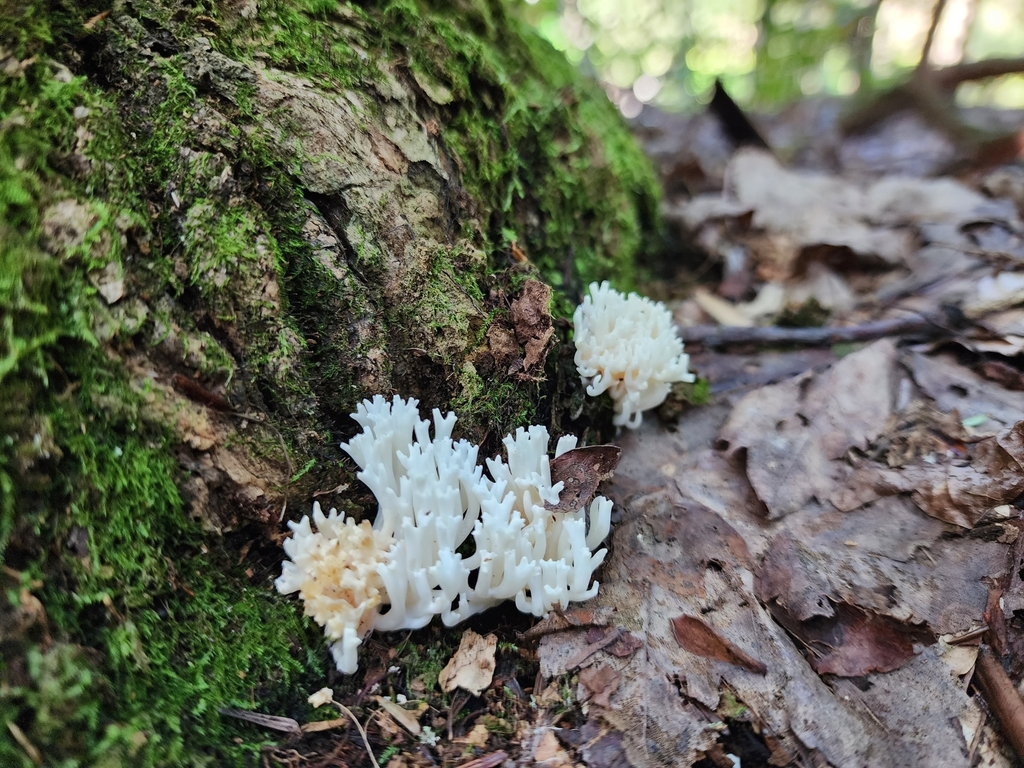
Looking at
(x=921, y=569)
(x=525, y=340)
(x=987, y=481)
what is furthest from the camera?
(x=525, y=340)

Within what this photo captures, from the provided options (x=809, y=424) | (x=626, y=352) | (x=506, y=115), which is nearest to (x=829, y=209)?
(x=809, y=424)

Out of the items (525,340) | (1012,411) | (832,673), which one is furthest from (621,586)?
(1012,411)

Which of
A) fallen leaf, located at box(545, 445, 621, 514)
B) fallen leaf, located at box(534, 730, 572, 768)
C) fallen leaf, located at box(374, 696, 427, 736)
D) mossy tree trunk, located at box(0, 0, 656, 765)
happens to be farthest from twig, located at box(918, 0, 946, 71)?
fallen leaf, located at box(374, 696, 427, 736)

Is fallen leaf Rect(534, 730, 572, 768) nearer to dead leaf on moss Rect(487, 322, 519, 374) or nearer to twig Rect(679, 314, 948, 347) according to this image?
dead leaf on moss Rect(487, 322, 519, 374)

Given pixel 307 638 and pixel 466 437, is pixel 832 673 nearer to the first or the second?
pixel 466 437

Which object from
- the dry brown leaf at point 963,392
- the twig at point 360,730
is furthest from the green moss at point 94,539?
the dry brown leaf at point 963,392
